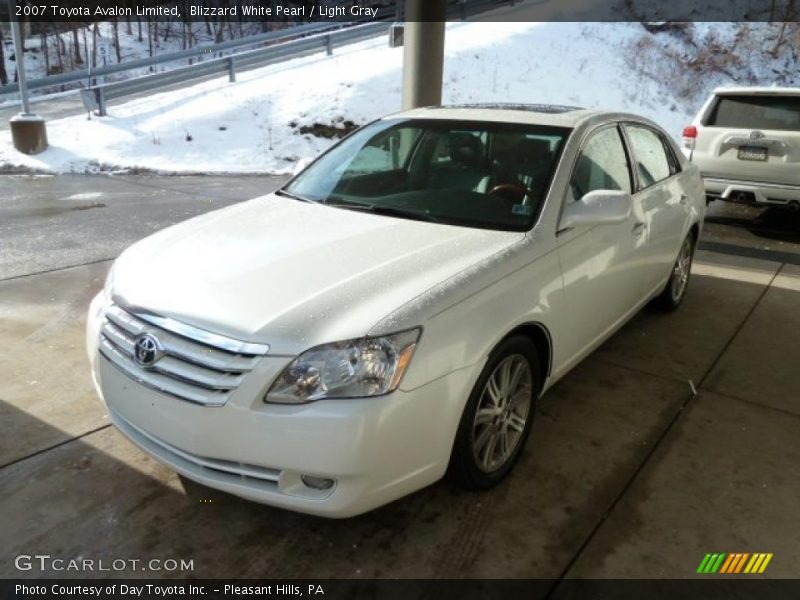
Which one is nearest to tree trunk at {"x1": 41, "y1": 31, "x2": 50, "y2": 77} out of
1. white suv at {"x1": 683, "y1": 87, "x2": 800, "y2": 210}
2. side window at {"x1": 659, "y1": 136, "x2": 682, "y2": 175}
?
white suv at {"x1": 683, "y1": 87, "x2": 800, "y2": 210}

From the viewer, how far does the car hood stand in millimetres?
2430

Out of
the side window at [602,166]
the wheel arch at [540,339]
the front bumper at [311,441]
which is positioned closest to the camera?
the front bumper at [311,441]

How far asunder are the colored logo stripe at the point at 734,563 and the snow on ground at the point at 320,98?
9.93 metres

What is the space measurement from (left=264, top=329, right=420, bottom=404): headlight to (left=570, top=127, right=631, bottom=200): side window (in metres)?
1.63

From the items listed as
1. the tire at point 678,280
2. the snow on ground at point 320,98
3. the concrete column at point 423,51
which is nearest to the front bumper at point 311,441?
the tire at point 678,280

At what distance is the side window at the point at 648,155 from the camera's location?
14.2ft

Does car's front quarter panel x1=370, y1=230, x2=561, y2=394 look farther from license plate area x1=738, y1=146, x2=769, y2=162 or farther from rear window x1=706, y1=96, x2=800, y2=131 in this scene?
rear window x1=706, y1=96, x2=800, y2=131

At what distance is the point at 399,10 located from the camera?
2016cm

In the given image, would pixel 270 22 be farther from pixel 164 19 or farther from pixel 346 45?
pixel 346 45

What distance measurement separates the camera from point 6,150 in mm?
11453

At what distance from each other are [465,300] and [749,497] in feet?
5.24

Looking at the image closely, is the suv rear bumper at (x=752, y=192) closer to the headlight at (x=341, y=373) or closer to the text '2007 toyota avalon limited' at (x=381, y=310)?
the text '2007 toyota avalon limited' at (x=381, y=310)

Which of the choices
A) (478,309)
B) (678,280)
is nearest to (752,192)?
(678,280)

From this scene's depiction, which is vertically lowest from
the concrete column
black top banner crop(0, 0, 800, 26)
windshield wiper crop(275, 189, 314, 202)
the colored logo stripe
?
the colored logo stripe
